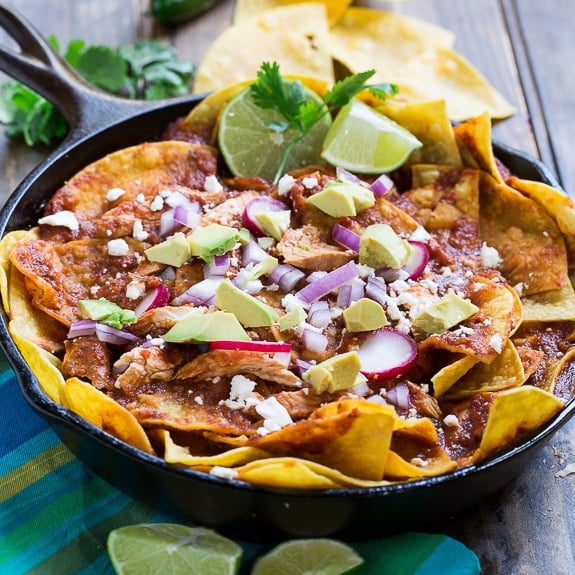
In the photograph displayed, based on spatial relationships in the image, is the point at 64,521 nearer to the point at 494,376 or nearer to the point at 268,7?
the point at 494,376

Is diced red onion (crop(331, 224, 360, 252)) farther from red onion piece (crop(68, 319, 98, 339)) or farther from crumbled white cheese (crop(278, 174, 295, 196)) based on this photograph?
red onion piece (crop(68, 319, 98, 339))

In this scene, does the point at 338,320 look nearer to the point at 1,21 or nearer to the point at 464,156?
the point at 464,156

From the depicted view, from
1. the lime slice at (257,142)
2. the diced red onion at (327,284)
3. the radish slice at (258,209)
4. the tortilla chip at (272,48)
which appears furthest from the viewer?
the tortilla chip at (272,48)

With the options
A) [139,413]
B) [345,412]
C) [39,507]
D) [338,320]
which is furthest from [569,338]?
[39,507]

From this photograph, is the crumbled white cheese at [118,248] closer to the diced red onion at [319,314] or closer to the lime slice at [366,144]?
the diced red onion at [319,314]

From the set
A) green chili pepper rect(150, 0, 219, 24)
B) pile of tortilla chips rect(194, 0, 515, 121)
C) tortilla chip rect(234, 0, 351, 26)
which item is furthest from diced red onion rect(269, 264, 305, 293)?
green chili pepper rect(150, 0, 219, 24)

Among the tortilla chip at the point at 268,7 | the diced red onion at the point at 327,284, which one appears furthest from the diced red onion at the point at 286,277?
the tortilla chip at the point at 268,7
